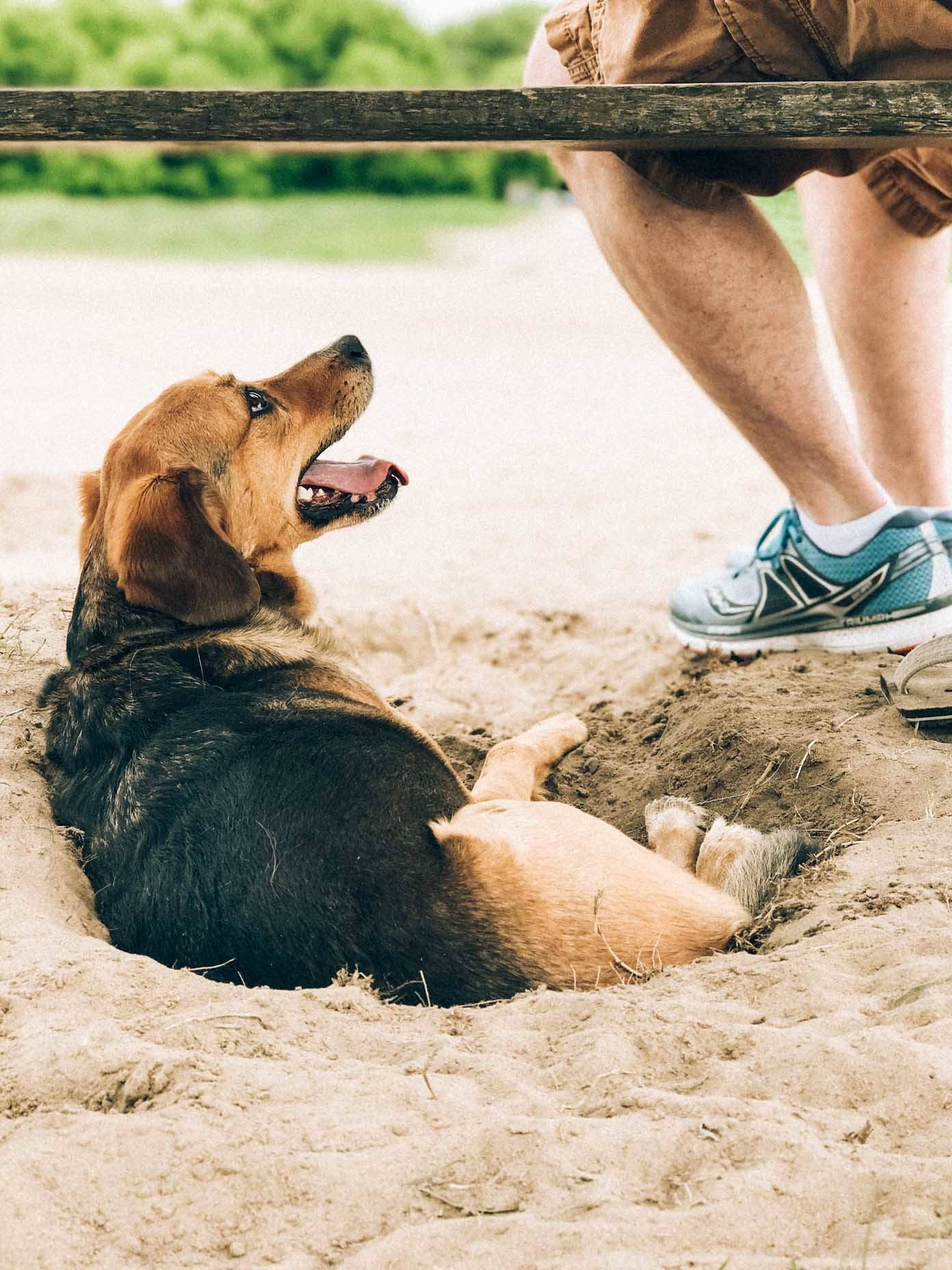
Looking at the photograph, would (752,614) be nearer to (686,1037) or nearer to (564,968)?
(564,968)

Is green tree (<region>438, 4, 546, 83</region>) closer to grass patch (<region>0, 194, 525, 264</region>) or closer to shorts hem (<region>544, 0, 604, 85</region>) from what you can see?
grass patch (<region>0, 194, 525, 264</region>)

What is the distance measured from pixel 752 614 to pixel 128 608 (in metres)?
2.01

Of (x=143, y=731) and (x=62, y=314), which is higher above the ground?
(x=62, y=314)

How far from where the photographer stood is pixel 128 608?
3.23 meters

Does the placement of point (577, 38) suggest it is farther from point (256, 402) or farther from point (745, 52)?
point (256, 402)

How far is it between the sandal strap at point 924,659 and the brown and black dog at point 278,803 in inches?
27.4

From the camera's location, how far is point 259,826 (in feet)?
8.53

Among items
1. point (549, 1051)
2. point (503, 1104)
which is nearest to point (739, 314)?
point (549, 1051)

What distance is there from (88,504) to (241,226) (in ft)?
91.5

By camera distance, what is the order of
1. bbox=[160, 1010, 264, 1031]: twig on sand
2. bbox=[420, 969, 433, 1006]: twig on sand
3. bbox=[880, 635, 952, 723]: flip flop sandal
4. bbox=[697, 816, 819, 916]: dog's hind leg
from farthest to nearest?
bbox=[880, 635, 952, 723]: flip flop sandal, bbox=[697, 816, 819, 916]: dog's hind leg, bbox=[420, 969, 433, 1006]: twig on sand, bbox=[160, 1010, 264, 1031]: twig on sand

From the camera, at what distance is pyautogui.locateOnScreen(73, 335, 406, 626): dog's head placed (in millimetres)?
3039

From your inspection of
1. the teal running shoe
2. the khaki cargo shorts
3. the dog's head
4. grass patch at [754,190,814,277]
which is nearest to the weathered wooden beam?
the khaki cargo shorts

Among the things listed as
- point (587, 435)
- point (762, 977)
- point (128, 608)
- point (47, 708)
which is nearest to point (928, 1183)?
point (762, 977)

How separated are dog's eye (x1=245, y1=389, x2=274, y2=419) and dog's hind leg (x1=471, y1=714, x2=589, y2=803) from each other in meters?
1.15
